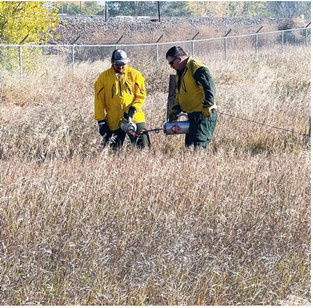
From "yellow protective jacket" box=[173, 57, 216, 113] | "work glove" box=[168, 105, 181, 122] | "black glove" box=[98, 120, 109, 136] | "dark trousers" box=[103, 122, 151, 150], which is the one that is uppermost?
"yellow protective jacket" box=[173, 57, 216, 113]

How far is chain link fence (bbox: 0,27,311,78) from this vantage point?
65.7ft

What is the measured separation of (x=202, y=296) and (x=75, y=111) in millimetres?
6504

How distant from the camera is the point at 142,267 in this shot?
557cm

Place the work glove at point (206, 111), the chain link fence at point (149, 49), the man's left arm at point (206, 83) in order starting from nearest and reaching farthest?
the man's left arm at point (206, 83) < the work glove at point (206, 111) < the chain link fence at point (149, 49)

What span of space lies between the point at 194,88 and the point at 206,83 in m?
0.30

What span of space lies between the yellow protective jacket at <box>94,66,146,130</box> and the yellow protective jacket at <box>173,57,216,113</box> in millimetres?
481

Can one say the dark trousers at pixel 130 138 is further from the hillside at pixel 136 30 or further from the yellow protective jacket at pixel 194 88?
the hillside at pixel 136 30

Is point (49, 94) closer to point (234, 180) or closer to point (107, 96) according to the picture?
point (107, 96)

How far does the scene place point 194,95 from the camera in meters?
9.33

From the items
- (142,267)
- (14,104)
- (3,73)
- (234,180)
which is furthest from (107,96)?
(3,73)

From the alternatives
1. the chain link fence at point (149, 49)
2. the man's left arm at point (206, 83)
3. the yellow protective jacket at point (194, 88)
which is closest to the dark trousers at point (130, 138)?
the yellow protective jacket at point (194, 88)

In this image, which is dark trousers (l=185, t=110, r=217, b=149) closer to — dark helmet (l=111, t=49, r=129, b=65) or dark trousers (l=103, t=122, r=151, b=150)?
dark trousers (l=103, t=122, r=151, b=150)

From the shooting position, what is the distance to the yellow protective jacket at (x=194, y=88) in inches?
356

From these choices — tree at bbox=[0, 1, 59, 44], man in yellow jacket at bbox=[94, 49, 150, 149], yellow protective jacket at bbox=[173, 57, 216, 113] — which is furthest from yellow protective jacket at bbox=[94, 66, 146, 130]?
tree at bbox=[0, 1, 59, 44]
